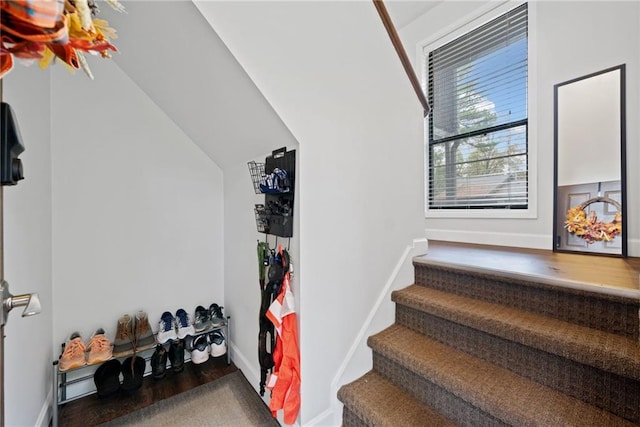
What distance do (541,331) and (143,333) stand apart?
85.0 inches

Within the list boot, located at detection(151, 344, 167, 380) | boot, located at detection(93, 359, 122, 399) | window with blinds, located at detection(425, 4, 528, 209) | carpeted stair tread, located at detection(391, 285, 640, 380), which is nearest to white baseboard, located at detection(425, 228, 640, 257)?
window with blinds, located at detection(425, 4, 528, 209)

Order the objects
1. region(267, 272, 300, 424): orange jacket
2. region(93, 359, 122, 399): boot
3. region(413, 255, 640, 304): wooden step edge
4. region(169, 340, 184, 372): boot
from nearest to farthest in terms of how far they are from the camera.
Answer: region(413, 255, 640, 304): wooden step edge → region(267, 272, 300, 424): orange jacket → region(93, 359, 122, 399): boot → region(169, 340, 184, 372): boot

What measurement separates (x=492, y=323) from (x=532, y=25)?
277 cm

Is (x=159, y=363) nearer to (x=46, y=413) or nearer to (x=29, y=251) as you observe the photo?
(x=46, y=413)

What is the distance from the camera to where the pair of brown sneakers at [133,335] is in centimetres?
161

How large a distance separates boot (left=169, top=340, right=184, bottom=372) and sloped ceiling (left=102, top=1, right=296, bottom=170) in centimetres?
136

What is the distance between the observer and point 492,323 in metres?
1.16

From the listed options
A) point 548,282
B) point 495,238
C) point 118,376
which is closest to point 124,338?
point 118,376

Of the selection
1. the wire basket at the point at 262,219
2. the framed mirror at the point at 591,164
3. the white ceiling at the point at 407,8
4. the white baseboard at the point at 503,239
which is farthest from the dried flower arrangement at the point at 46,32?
the white ceiling at the point at 407,8

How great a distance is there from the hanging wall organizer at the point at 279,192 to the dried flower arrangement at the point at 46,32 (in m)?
0.76

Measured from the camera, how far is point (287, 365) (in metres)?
1.22

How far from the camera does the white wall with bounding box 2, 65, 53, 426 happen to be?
104 centimetres

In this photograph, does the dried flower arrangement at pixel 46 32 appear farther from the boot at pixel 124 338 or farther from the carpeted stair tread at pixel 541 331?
the boot at pixel 124 338

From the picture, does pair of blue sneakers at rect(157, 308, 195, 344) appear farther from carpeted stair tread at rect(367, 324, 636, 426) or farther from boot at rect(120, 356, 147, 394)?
carpeted stair tread at rect(367, 324, 636, 426)
